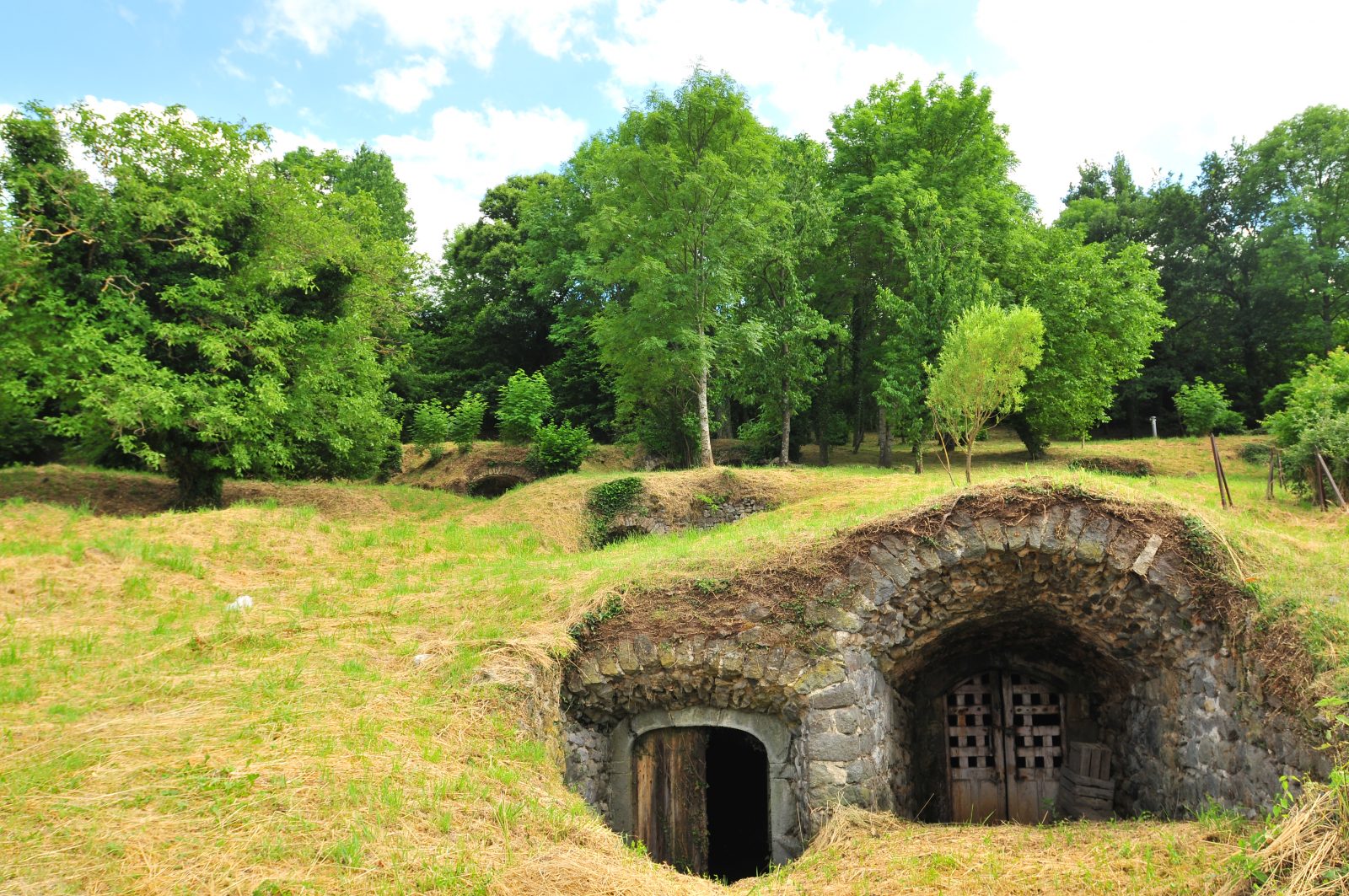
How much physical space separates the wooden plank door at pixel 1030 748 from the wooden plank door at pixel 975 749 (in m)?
0.16

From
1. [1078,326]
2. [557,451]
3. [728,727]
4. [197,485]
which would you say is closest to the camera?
[728,727]

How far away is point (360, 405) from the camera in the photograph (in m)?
18.6

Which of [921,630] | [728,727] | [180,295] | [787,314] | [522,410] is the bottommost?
[728,727]

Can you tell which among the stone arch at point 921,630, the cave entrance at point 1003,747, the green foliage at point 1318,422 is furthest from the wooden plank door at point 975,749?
the green foliage at point 1318,422

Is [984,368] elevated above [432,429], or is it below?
above

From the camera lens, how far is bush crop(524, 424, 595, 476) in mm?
21422

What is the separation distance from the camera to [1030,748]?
12.5 metres

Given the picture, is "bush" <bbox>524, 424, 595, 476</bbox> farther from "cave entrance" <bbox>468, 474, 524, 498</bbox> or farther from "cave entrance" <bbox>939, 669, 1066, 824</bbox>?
"cave entrance" <bbox>939, 669, 1066, 824</bbox>

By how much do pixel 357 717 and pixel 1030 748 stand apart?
10740 mm

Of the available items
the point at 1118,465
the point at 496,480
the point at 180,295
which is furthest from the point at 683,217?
the point at 1118,465

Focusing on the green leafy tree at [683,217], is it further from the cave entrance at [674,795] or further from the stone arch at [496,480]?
the cave entrance at [674,795]

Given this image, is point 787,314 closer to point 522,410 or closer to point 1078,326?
point 522,410

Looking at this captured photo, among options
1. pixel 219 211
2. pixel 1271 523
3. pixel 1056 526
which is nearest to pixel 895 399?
pixel 1271 523

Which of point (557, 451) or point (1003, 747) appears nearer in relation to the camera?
point (1003, 747)
